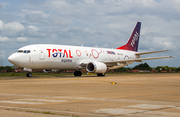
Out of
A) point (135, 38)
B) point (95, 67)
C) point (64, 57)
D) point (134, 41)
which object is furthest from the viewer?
point (135, 38)

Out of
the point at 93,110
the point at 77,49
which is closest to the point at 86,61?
the point at 77,49

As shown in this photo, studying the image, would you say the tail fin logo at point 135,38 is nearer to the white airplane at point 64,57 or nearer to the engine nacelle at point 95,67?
the white airplane at point 64,57

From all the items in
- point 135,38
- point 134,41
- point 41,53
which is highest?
point 135,38

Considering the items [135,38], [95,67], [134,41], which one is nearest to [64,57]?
[95,67]

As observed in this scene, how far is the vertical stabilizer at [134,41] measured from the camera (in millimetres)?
46284

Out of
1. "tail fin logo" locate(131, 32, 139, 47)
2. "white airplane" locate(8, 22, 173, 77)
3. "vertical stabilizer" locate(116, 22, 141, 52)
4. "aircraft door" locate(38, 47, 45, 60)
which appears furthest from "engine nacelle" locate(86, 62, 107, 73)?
"tail fin logo" locate(131, 32, 139, 47)

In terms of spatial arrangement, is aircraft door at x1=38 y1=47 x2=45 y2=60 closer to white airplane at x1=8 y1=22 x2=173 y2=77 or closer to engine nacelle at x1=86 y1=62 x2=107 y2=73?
white airplane at x1=8 y1=22 x2=173 y2=77

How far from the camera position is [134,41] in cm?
4734

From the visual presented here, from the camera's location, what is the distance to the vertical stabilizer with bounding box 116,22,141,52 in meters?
46.3

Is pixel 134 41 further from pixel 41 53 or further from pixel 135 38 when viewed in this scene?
pixel 41 53

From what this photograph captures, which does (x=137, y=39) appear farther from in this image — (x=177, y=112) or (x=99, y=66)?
(x=177, y=112)

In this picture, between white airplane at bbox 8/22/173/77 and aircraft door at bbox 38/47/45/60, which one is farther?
aircraft door at bbox 38/47/45/60

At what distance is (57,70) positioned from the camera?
3356cm

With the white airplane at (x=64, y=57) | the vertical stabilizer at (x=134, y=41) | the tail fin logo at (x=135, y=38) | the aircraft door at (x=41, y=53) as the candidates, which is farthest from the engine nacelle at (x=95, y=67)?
the tail fin logo at (x=135, y=38)
